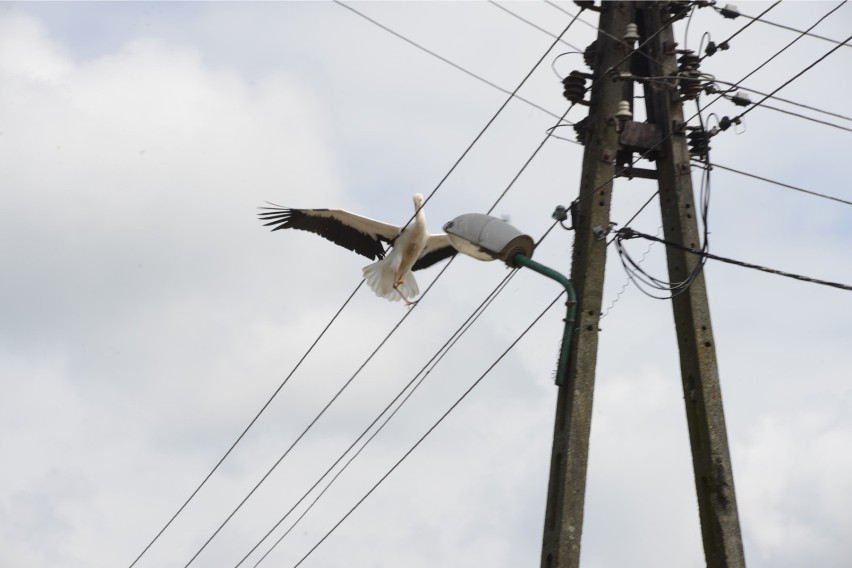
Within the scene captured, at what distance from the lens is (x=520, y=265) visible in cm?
761

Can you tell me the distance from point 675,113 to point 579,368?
1648 mm

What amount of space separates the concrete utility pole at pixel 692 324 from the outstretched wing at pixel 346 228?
640 cm

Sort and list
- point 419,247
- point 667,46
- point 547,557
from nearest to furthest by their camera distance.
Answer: point 547,557, point 667,46, point 419,247

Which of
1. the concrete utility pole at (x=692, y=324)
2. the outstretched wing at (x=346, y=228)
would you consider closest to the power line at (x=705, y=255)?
the concrete utility pole at (x=692, y=324)

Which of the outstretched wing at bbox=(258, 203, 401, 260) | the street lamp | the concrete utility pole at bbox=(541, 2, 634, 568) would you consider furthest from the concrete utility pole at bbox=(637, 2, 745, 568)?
the outstretched wing at bbox=(258, 203, 401, 260)

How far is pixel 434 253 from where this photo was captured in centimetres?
1498

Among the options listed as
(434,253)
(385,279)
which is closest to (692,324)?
(385,279)

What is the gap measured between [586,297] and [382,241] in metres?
7.55

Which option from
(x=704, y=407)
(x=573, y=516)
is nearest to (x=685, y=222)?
(x=704, y=407)

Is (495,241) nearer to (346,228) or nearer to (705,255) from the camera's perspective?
(705,255)

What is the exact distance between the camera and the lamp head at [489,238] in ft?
24.8

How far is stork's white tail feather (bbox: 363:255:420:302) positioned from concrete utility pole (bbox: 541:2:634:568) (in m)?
6.58

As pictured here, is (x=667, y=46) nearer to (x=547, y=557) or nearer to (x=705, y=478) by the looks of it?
(x=705, y=478)

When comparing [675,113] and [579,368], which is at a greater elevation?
[675,113]
